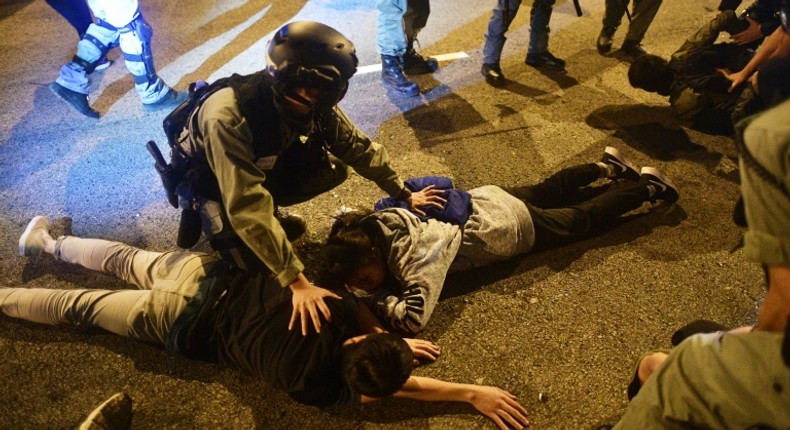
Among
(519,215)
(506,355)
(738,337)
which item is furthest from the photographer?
(519,215)

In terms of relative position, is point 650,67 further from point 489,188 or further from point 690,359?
point 690,359

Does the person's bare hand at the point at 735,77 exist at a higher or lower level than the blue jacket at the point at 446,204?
higher

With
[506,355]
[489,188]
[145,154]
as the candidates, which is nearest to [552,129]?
[489,188]

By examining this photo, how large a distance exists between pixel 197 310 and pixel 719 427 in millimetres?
1987

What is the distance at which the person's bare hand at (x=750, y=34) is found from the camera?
3477mm

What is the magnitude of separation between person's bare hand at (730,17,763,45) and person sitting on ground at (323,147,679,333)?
138cm

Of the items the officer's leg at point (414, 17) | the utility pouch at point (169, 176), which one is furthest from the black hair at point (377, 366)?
the officer's leg at point (414, 17)

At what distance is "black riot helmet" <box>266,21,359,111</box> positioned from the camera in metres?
2.06

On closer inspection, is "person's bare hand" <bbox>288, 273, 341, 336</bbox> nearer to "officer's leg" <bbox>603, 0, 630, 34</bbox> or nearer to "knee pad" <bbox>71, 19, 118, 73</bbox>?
"knee pad" <bbox>71, 19, 118, 73</bbox>

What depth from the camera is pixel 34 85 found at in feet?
14.6

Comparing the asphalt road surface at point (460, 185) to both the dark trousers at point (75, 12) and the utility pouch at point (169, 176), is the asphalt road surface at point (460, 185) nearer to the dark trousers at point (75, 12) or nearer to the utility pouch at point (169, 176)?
the dark trousers at point (75, 12)

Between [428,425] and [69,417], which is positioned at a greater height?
[428,425]

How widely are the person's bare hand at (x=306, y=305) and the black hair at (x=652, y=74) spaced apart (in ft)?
9.90

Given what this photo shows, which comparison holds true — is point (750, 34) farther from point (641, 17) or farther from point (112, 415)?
point (112, 415)
